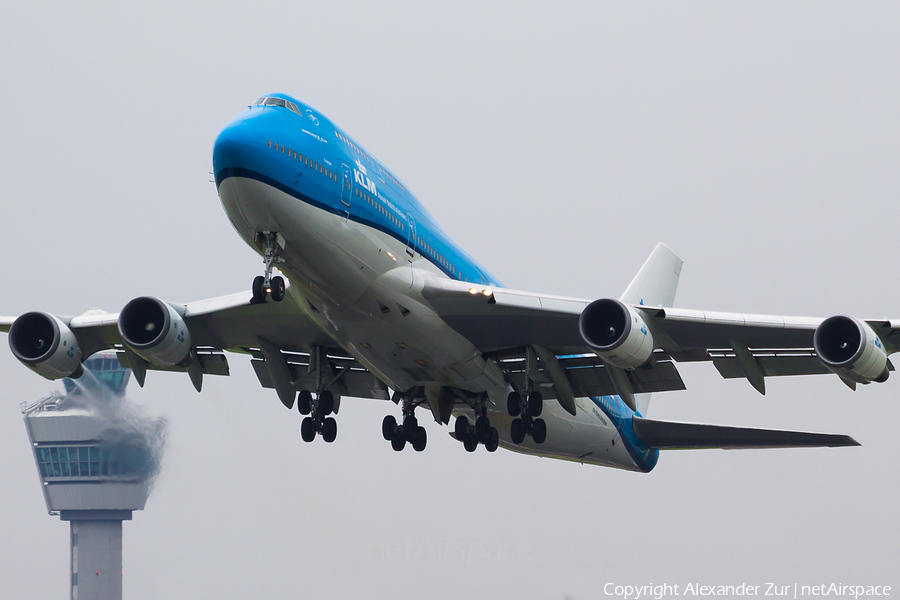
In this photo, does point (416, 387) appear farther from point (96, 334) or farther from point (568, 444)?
Result: point (96, 334)

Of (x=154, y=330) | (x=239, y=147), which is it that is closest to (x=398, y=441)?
(x=154, y=330)

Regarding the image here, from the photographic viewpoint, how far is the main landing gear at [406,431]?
1037 inches

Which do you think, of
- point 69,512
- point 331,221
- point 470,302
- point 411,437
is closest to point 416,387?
point 411,437

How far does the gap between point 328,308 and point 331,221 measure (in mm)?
2217

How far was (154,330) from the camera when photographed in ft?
75.5

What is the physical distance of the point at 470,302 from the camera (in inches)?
848

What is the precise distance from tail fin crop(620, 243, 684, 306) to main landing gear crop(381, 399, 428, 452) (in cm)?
910

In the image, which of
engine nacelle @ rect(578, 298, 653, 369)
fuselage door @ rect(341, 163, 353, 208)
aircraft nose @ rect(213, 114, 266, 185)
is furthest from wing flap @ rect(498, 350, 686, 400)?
aircraft nose @ rect(213, 114, 266, 185)

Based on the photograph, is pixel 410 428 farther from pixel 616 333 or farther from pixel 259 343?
pixel 616 333

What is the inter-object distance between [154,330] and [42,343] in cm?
294

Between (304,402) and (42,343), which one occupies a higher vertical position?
(42,343)

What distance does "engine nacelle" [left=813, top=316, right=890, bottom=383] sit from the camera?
65.0ft

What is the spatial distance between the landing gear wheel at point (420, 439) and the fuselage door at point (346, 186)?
28.1ft

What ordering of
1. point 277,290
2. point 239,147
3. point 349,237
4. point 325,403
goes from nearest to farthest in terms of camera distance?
1. point 239,147
2. point 277,290
3. point 349,237
4. point 325,403
